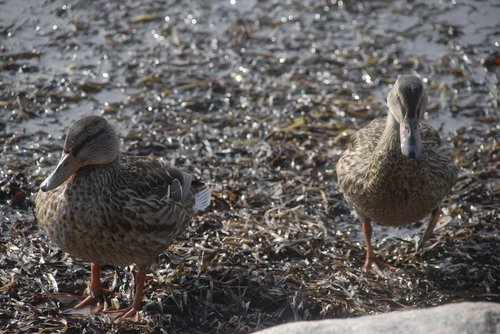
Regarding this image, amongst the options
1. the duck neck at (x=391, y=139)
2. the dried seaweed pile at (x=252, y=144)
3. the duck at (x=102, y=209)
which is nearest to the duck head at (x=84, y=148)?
the duck at (x=102, y=209)

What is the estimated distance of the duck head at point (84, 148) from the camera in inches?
207

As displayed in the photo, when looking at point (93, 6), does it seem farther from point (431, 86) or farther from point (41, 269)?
point (41, 269)

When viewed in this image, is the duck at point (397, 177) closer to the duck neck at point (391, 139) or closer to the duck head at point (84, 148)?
the duck neck at point (391, 139)

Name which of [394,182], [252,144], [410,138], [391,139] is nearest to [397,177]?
[394,182]

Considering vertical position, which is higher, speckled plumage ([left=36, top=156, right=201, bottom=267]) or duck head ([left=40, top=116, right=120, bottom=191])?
duck head ([left=40, top=116, right=120, bottom=191])

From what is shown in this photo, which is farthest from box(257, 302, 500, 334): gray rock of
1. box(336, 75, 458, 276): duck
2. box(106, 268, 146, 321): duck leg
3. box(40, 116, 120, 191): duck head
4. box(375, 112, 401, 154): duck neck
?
box(375, 112, 401, 154): duck neck

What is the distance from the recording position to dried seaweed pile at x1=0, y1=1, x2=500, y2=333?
576 centimetres

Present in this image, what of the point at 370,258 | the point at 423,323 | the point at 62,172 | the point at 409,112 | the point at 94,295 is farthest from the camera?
the point at 370,258

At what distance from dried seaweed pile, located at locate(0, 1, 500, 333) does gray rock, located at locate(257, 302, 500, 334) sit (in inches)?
59.6

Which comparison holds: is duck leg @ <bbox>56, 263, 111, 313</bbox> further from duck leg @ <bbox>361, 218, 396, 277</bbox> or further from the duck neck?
the duck neck

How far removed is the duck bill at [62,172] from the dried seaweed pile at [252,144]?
2.78ft

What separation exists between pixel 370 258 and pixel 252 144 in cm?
184

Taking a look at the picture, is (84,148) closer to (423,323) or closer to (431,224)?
(423,323)

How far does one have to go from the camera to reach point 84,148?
5371 mm
